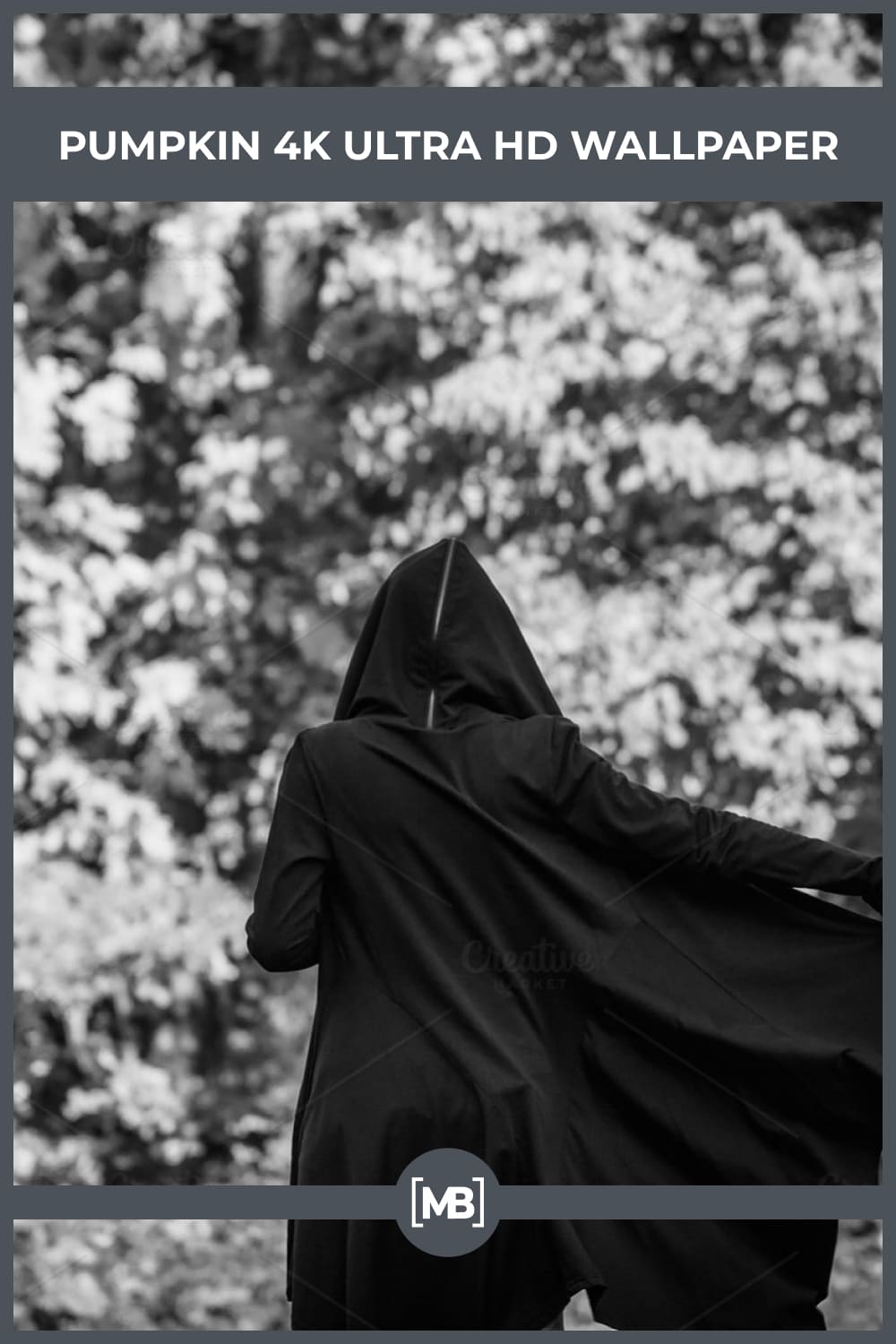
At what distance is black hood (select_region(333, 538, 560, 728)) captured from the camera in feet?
12.0

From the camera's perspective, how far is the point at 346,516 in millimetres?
9430

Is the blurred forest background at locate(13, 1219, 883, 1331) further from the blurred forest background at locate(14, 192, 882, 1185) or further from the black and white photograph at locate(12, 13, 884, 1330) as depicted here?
the blurred forest background at locate(14, 192, 882, 1185)

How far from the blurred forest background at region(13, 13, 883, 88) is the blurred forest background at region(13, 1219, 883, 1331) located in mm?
6106

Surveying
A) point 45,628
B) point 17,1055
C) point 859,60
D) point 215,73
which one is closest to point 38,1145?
point 17,1055

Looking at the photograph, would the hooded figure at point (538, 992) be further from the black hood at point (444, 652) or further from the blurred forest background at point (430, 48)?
the blurred forest background at point (430, 48)

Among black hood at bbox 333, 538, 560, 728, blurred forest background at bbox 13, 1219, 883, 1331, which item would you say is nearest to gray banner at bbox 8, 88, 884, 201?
black hood at bbox 333, 538, 560, 728

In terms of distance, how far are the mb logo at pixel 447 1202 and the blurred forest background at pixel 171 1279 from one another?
5.44m

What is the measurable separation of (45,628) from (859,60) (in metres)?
5.39

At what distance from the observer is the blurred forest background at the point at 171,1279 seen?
341 inches

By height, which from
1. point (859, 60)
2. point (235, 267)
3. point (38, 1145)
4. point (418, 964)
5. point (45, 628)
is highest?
point (859, 60)

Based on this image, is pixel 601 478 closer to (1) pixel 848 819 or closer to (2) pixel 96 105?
(1) pixel 848 819

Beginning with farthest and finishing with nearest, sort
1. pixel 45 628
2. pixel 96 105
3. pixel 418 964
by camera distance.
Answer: pixel 45 628 < pixel 96 105 < pixel 418 964

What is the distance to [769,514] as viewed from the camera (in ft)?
30.9

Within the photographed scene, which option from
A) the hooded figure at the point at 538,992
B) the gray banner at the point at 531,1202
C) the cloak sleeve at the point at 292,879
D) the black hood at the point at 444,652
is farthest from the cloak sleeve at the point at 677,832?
the gray banner at the point at 531,1202
